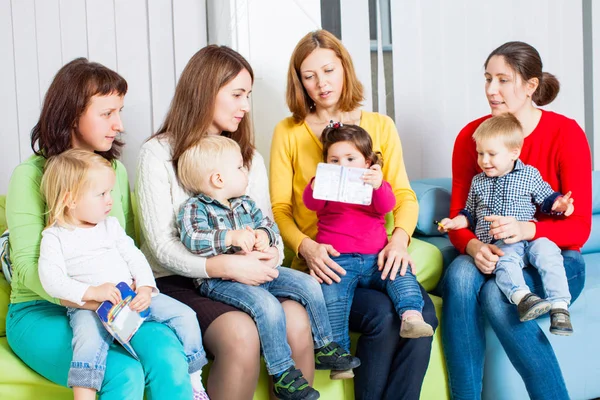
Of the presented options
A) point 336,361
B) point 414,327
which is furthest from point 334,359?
point 414,327

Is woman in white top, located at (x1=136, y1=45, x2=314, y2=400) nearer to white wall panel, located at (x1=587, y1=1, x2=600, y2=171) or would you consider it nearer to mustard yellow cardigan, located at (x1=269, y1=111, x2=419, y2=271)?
mustard yellow cardigan, located at (x1=269, y1=111, x2=419, y2=271)

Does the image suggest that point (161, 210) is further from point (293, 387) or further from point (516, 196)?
point (516, 196)

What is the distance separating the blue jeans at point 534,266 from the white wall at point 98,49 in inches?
63.5

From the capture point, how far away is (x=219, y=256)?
1976 millimetres

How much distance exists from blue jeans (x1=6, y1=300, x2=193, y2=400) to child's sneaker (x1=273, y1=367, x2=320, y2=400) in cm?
25

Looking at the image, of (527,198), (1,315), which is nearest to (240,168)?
(1,315)

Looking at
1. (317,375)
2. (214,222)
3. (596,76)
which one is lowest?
(317,375)

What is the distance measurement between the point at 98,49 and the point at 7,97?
1.38 feet

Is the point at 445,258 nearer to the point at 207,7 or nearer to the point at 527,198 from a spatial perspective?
the point at 527,198

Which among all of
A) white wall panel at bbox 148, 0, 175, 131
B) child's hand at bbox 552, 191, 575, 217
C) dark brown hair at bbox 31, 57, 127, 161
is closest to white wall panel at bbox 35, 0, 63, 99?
white wall panel at bbox 148, 0, 175, 131

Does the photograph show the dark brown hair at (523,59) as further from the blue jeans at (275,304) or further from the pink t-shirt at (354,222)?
the blue jeans at (275,304)

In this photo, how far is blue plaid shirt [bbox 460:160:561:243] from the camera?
229cm

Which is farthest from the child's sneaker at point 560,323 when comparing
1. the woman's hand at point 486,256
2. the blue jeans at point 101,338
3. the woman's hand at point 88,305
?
the woman's hand at point 88,305

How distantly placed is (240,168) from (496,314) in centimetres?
94
